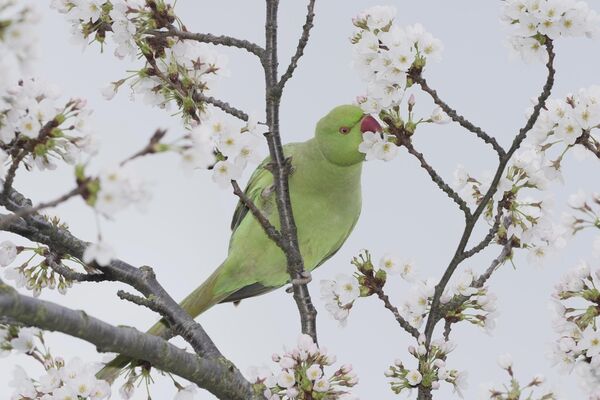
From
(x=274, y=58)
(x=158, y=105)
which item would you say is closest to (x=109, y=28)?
(x=158, y=105)

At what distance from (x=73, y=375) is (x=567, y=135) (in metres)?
2.23

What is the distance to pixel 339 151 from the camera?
521 cm

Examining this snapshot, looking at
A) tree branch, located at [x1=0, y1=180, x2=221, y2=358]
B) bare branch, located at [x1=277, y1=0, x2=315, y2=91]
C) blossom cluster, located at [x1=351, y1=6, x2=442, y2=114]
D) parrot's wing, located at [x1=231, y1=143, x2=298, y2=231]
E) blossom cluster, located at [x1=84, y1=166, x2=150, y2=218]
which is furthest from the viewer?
parrot's wing, located at [x1=231, y1=143, x2=298, y2=231]

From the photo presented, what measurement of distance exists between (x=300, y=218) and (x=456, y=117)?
2.23 metres

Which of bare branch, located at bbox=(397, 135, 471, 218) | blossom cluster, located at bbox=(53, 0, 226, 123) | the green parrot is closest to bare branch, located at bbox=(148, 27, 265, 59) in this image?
blossom cluster, located at bbox=(53, 0, 226, 123)

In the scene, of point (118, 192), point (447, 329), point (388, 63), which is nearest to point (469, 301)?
point (447, 329)

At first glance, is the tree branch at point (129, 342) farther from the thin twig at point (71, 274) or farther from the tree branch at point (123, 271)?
the thin twig at point (71, 274)

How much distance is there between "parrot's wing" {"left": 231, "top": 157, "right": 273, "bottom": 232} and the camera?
5227 mm

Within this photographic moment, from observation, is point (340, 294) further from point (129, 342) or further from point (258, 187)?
point (258, 187)

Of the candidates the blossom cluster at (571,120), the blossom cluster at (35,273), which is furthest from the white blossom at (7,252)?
the blossom cluster at (571,120)

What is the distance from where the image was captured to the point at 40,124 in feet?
9.36

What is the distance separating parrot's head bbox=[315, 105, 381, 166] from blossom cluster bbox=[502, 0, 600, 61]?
1.52 m

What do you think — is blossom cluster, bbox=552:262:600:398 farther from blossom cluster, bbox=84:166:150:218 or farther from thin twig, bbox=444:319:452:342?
blossom cluster, bbox=84:166:150:218

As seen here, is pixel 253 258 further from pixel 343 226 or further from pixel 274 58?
pixel 274 58
